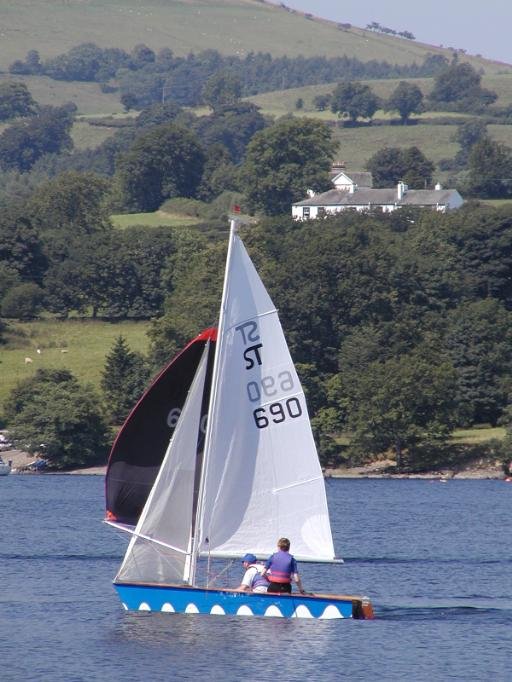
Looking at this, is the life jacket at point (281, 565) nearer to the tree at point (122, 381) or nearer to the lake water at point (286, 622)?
the lake water at point (286, 622)

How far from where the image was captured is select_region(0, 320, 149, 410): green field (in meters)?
136

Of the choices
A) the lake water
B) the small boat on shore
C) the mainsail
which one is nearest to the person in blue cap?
the lake water

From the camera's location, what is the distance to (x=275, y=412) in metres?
41.3

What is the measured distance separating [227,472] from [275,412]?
187cm

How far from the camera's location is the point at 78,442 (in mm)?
119500

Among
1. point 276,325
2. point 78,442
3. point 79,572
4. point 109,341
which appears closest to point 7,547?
point 79,572

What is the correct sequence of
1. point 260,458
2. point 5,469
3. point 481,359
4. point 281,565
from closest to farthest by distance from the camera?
point 281,565 → point 260,458 → point 5,469 → point 481,359

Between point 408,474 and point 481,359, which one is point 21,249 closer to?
point 481,359

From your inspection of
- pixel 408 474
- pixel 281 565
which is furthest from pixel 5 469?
pixel 281 565

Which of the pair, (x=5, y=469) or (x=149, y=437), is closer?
(x=149, y=437)

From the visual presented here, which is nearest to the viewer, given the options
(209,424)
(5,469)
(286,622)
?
(209,424)

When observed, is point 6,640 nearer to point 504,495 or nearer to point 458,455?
point 504,495

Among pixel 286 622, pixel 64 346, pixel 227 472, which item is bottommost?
pixel 64 346

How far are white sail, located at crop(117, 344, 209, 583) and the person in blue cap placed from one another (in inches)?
57.0
